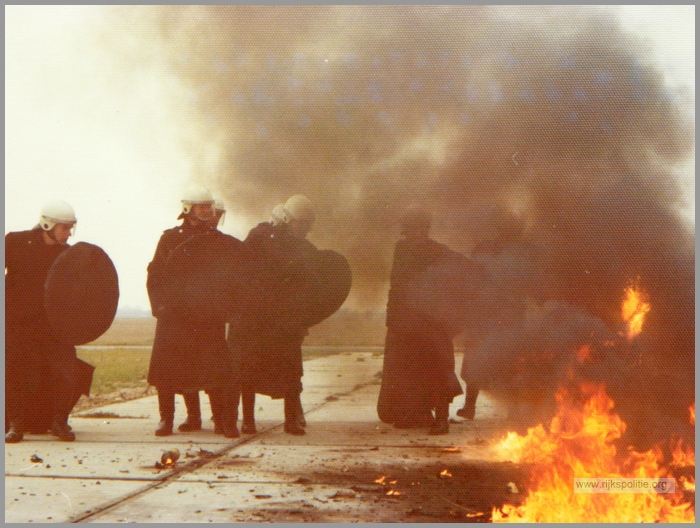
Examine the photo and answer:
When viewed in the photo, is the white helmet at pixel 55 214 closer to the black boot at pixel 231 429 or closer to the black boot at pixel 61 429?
the black boot at pixel 61 429

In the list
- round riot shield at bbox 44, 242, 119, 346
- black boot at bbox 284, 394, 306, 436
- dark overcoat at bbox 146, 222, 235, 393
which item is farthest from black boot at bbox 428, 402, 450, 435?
round riot shield at bbox 44, 242, 119, 346

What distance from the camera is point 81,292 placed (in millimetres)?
5953

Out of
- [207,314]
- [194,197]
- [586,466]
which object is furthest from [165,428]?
[586,466]

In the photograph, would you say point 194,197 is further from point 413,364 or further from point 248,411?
point 413,364

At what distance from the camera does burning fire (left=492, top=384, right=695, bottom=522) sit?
14.4 ft

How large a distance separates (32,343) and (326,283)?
2.50 metres

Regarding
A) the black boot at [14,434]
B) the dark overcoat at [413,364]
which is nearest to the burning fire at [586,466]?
the dark overcoat at [413,364]

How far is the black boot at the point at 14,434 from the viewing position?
5.77 meters

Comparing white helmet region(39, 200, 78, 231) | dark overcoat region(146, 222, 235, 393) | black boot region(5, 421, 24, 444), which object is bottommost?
black boot region(5, 421, 24, 444)

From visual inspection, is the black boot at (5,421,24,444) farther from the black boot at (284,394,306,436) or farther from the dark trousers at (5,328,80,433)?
the black boot at (284,394,306,436)

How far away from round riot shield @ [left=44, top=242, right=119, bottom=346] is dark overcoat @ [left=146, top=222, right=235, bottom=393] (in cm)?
36

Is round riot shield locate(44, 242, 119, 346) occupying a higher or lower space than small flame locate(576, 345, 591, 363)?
higher

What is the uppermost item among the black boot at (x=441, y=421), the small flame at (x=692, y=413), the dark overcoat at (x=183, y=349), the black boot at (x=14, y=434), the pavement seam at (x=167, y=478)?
the dark overcoat at (x=183, y=349)

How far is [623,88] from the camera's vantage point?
5.83 metres
